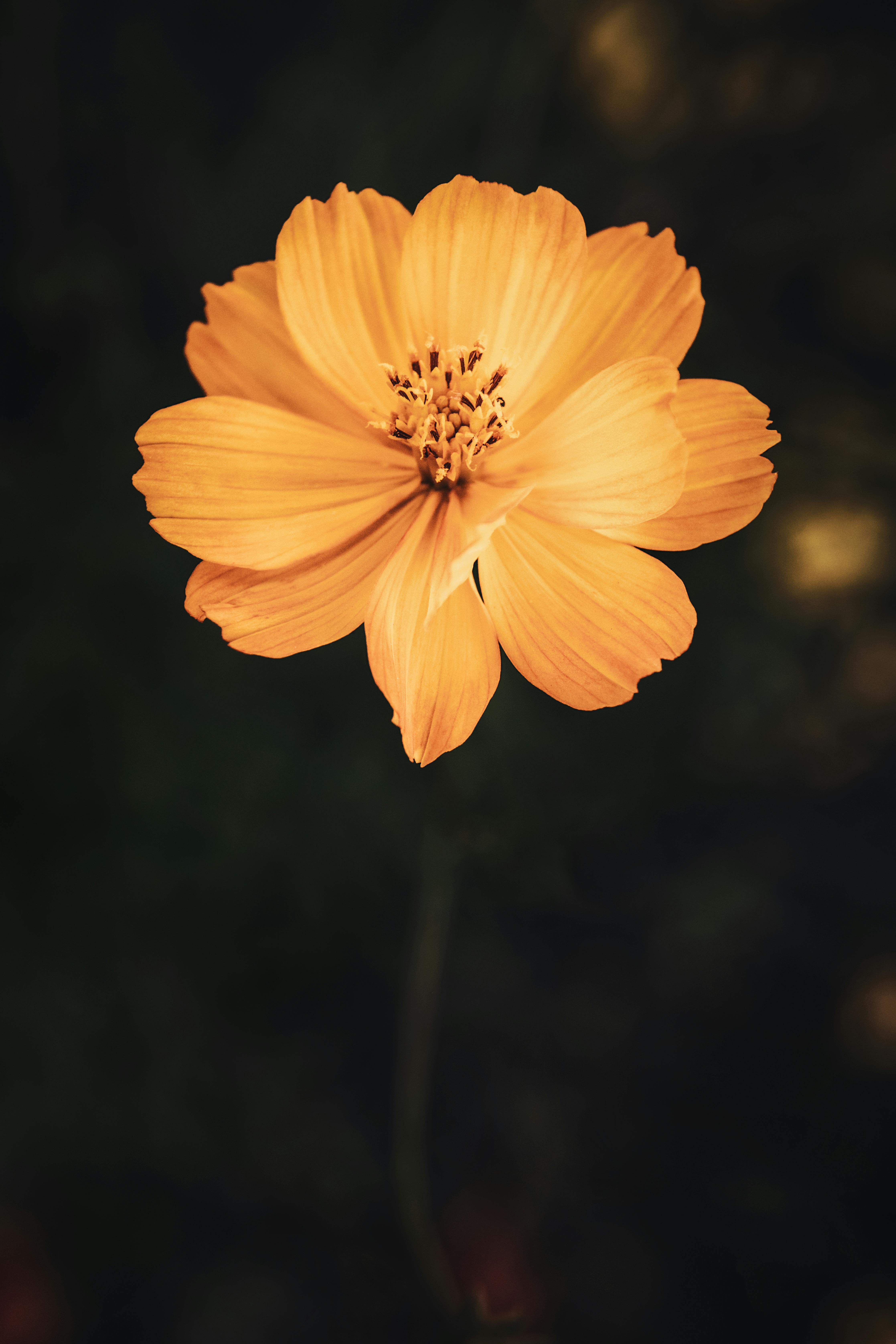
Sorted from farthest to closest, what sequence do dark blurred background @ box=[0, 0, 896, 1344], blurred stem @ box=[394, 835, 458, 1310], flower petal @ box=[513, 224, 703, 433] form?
dark blurred background @ box=[0, 0, 896, 1344], blurred stem @ box=[394, 835, 458, 1310], flower petal @ box=[513, 224, 703, 433]

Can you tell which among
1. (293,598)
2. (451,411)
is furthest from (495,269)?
(293,598)

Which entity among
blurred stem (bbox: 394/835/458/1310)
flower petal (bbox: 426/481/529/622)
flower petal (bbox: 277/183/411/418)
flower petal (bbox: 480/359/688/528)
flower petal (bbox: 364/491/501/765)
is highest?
flower petal (bbox: 277/183/411/418)

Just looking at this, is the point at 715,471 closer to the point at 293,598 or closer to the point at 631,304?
the point at 631,304

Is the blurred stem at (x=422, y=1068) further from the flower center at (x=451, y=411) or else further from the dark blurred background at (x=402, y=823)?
the flower center at (x=451, y=411)

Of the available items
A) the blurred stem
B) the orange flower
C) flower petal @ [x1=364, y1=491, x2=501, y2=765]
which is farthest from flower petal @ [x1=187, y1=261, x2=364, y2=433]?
the blurred stem

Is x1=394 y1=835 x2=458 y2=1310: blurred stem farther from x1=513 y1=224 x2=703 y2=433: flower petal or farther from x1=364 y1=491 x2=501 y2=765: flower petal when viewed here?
x1=513 y1=224 x2=703 y2=433: flower petal

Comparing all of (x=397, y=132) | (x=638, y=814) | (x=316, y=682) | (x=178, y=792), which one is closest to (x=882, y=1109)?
(x=638, y=814)

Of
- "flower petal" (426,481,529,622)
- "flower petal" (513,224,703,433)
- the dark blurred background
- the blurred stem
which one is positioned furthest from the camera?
the dark blurred background
